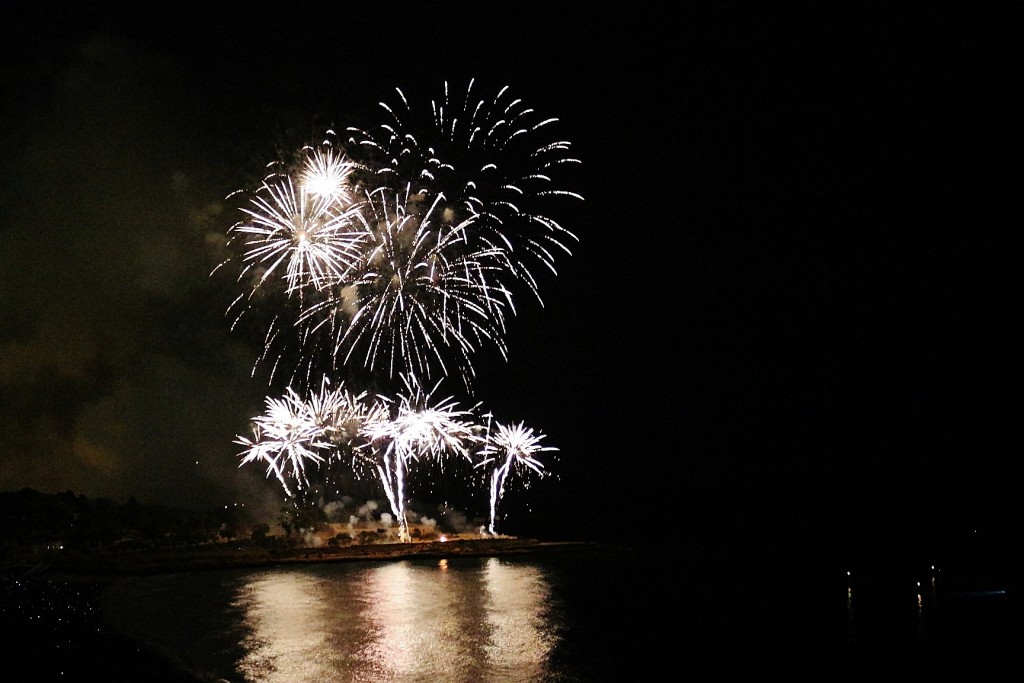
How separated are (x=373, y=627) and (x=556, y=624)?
3.60m

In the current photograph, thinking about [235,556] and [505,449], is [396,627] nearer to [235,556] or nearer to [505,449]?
[235,556]

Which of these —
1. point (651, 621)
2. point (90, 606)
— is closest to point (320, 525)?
point (90, 606)

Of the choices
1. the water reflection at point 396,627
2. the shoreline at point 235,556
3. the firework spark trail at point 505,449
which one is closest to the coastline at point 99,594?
the shoreline at point 235,556

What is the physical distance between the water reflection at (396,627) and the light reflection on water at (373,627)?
0.02m

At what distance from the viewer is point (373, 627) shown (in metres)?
14.8

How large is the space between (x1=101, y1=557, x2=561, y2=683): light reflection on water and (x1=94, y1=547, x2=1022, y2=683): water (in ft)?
0.15

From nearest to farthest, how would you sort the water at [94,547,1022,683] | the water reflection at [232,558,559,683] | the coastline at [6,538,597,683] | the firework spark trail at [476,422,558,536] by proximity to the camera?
the coastline at [6,538,597,683]
the water reflection at [232,558,559,683]
the water at [94,547,1022,683]
the firework spark trail at [476,422,558,536]

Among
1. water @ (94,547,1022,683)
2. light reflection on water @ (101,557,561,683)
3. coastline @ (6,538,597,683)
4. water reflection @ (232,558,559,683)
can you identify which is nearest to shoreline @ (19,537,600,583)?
coastline @ (6,538,597,683)

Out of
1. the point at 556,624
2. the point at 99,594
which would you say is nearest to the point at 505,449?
the point at 99,594

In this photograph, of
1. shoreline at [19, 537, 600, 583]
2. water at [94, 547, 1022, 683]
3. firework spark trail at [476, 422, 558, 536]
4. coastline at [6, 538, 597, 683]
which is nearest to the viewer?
coastline at [6, 538, 597, 683]

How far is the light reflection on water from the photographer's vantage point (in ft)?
37.6

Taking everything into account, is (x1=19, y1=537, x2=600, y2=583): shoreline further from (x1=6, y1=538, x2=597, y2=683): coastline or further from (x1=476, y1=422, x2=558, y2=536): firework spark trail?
(x1=476, y1=422, x2=558, y2=536): firework spark trail

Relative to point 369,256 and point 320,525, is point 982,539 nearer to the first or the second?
point 320,525

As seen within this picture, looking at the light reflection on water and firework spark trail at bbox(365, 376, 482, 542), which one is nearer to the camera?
the light reflection on water
